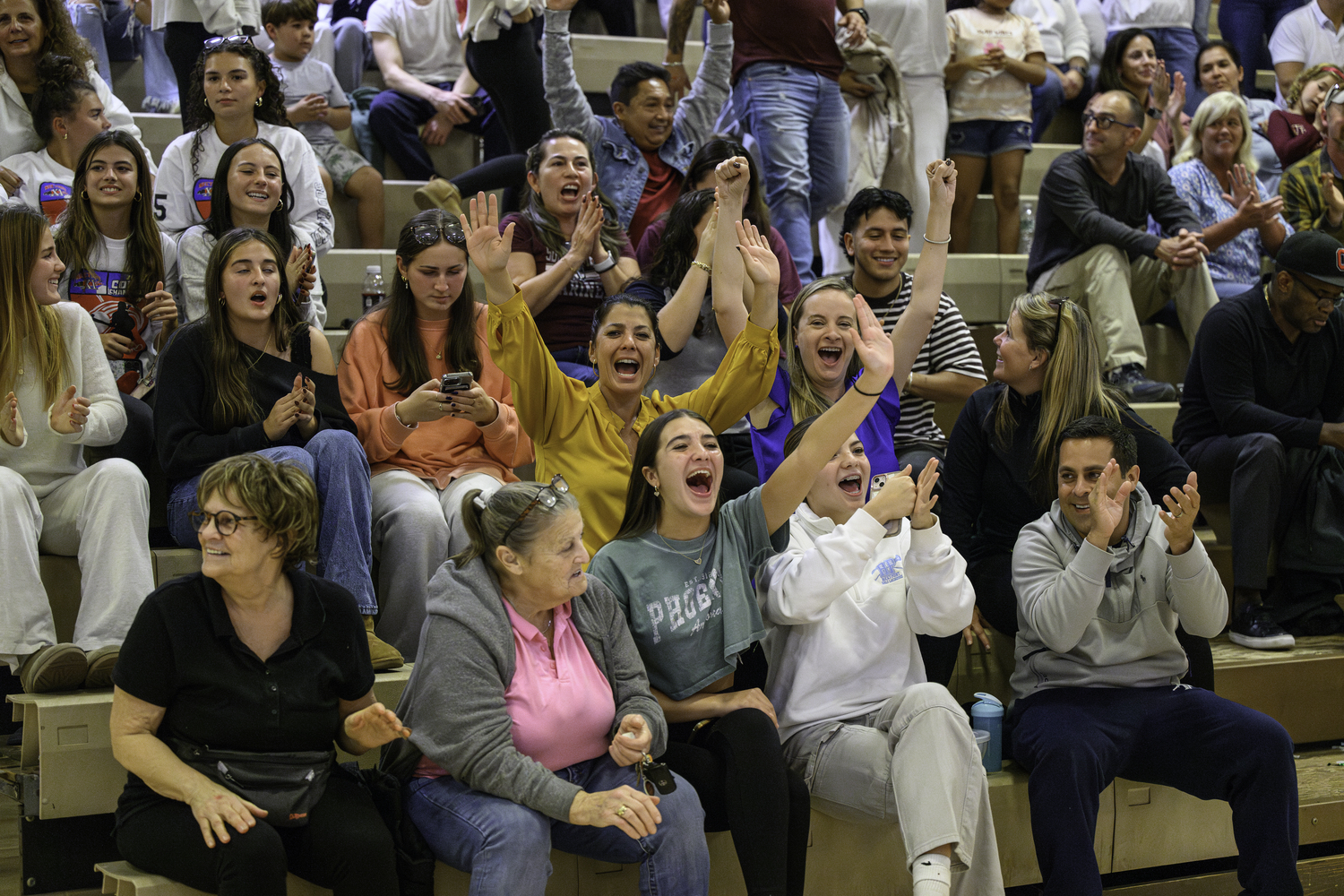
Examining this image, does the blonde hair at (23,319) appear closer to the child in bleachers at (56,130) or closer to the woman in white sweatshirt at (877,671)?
the child in bleachers at (56,130)

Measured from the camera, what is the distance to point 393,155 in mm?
5254

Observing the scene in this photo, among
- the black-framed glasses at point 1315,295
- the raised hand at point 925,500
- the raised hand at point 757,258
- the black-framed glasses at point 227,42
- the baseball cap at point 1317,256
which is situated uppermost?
the black-framed glasses at point 227,42

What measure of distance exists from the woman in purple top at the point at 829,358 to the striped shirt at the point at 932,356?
1.20ft

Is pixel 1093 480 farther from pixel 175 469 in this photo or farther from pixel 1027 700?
pixel 175 469

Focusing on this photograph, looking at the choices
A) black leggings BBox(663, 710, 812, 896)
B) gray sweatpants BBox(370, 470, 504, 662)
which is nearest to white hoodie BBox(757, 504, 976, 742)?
black leggings BBox(663, 710, 812, 896)

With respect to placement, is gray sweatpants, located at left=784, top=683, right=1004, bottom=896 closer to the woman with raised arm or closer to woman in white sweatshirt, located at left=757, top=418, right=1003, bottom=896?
woman in white sweatshirt, located at left=757, top=418, right=1003, bottom=896

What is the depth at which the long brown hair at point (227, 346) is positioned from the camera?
3.01 m

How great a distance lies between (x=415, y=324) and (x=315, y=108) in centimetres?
172

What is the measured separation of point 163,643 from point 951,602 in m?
1.51

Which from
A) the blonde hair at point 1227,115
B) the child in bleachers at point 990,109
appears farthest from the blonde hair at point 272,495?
the blonde hair at point 1227,115

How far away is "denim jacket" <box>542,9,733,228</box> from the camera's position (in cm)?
433

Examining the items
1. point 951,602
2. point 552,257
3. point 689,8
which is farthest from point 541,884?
point 689,8

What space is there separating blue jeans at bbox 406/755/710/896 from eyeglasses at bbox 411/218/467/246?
4.80 feet

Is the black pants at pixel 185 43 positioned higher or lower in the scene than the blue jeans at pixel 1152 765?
higher
